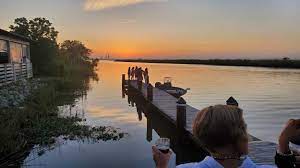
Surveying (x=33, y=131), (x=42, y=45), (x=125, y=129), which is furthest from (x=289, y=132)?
(x=42, y=45)

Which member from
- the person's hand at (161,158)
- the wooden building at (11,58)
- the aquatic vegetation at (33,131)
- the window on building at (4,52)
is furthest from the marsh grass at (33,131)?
the window on building at (4,52)

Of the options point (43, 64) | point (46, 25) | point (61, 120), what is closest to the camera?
point (61, 120)

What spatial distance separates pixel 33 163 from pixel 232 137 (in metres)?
10.5

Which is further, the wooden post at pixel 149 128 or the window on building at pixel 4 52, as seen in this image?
the window on building at pixel 4 52

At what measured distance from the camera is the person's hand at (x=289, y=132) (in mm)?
2754

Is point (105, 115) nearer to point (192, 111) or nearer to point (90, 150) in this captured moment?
point (192, 111)

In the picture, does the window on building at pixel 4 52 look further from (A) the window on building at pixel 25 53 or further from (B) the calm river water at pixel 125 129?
(A) the window on building at pixel 25 53

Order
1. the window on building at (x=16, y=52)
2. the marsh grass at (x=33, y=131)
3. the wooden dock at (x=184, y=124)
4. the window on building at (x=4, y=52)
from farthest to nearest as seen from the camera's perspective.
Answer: the window on building at (x=16, y=52), the window on building at (x=4, y=52), the marsh grass at (x=33, y=131), the wooden dock at (x=184, y=124)

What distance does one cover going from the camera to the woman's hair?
2.53 meters

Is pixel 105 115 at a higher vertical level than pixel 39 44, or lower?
lower

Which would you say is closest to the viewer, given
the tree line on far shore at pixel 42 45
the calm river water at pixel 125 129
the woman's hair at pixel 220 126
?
the woman's hair at pixel 220 126

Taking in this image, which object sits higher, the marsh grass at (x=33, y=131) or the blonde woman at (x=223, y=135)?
the blonde woman at (x=223, y=135)

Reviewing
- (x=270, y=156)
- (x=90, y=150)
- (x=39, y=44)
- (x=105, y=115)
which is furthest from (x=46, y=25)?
(x=270, y=156)

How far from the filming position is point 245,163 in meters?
2.68
